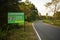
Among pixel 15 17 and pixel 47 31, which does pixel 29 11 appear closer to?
pixel 15 17

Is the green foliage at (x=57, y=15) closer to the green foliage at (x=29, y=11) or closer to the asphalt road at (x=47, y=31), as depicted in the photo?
the asphalt road at (x=47, y=31)

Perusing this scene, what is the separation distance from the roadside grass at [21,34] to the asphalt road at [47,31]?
17 centimetres

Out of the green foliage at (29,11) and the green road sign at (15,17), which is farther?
the green foliage at (29,11)

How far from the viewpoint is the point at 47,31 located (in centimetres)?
394

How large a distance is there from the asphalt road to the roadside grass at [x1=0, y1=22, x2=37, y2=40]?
0.56 feet

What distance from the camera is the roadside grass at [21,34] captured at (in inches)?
157

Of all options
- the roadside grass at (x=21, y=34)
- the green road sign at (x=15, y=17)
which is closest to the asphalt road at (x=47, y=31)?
the roadside grass at (x=21, y=34)

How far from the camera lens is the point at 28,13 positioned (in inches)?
162

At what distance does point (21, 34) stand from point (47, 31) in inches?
26.1

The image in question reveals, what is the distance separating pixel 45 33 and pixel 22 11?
809mm

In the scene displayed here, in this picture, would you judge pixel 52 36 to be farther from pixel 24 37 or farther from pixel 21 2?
pixel 21 2

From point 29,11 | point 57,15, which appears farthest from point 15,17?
point 57,15

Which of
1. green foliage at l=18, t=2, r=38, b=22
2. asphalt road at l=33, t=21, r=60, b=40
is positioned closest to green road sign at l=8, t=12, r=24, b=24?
green foliage at l=18, t=2, r=38, b=22

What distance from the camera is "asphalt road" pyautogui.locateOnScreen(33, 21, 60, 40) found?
3.80 meters
